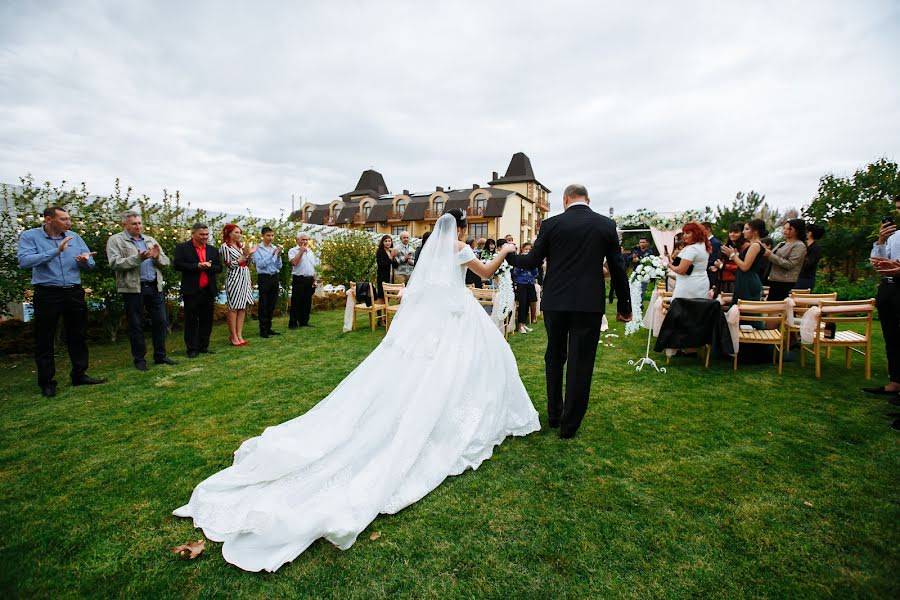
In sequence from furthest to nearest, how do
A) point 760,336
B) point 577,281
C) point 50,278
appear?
point 760,336 < point 50,278 < point 577,281

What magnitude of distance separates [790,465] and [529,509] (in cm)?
225

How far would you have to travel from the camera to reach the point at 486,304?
26.3 feet

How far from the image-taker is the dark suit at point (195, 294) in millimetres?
6867

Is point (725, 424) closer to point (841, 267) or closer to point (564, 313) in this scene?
point (564, 313)

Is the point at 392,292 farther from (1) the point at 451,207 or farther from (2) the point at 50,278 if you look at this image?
(1) the point at 451,207

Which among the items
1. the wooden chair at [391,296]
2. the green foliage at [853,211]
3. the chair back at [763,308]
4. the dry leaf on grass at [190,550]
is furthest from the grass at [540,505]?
the green foliage at [853,211]

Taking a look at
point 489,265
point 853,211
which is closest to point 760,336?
point 489,265

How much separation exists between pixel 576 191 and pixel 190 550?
3.84 metres

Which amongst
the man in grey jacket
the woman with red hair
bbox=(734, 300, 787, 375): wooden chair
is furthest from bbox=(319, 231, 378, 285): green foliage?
bbox=(734, 300, 787, 375): wooden chair

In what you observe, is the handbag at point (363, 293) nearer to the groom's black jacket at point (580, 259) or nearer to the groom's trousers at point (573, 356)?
the groom's trousers at point (573, 356)

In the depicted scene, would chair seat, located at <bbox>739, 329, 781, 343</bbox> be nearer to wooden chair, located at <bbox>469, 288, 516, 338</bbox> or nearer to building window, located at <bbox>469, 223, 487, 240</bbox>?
wooden chair, located at <bbox>469, 288, 516, 338</bbox>

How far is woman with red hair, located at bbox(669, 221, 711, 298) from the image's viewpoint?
5.90 m

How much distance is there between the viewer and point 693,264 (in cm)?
607

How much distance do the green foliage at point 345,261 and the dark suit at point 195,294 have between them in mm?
7150
